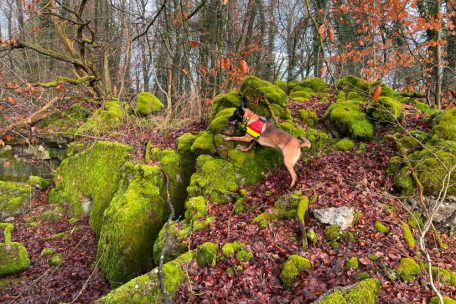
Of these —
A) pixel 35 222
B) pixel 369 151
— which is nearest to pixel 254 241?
pixel 369 151

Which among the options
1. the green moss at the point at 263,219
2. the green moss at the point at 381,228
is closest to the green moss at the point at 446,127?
the green moss at the point at 381,228

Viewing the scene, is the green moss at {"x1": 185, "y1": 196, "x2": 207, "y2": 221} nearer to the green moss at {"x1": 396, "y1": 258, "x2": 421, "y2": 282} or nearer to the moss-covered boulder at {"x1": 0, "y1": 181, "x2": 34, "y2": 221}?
the green moss at {"x1": 396, "y1": 258, "x2": 421, "y2": 282}

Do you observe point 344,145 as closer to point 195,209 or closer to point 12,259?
point 195,209

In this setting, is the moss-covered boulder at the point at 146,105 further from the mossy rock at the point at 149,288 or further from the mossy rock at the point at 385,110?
the mossy rock at the point at 149,288

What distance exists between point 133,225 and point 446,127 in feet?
21.3

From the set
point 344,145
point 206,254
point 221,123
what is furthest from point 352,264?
point 221,123

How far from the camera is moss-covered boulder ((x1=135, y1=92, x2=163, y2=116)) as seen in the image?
10.7 meters

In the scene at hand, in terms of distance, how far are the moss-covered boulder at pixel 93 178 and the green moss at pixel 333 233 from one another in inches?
214

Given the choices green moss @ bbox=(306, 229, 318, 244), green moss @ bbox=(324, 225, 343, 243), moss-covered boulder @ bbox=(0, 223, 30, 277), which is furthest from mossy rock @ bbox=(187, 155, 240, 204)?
moss-covered boulder @ bbox=(0, 223, 30, 277)

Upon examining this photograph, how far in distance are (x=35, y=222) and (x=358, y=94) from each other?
949 centimetres

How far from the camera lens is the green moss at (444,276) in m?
3.98

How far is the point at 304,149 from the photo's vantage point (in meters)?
6.74

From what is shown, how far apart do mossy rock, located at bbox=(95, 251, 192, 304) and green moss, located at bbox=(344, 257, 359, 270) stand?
227cm

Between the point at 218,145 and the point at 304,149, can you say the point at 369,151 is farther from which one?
the point at 218,145
